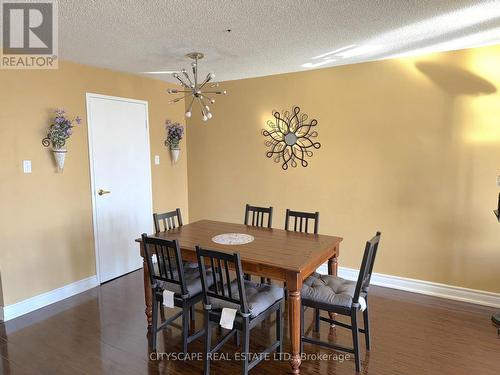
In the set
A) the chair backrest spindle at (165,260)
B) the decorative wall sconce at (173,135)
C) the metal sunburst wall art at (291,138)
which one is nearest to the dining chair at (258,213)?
the metal sunburst wall art at (291,138)

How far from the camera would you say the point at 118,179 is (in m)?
4.15

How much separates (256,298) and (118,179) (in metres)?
2.51

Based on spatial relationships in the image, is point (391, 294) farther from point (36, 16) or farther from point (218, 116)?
point (36, 16)

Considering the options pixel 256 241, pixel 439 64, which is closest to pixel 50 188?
pixel 256 241

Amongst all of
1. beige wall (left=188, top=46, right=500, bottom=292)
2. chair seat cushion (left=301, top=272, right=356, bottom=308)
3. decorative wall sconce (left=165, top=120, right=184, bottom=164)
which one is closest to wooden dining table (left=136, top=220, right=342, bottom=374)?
chair seat cushion (left=301, top=272, right=356, bottom=308)

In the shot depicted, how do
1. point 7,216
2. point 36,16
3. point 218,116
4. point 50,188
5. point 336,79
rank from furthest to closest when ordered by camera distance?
point 218,116, point 336,79, point 50,188, point 7,216, point 36,16

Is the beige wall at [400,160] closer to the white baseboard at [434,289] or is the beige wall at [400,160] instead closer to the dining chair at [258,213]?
the white baseboard at [434,289]

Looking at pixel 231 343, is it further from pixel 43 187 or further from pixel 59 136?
pixel 59 136

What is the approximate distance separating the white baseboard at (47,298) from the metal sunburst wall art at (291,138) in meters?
2.57

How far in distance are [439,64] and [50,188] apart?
3949mm

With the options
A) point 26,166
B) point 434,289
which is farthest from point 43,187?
point 434,289

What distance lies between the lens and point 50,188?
3494 millimetres

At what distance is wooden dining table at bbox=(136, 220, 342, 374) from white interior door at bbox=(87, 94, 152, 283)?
47.8 inches

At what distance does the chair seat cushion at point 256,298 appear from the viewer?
2332 mm
